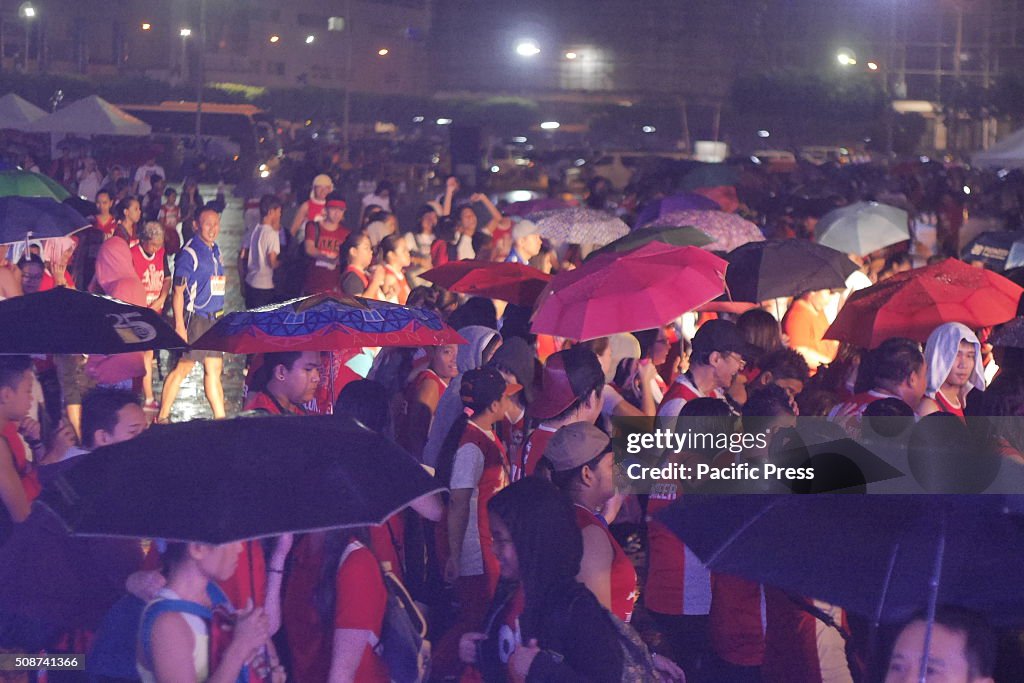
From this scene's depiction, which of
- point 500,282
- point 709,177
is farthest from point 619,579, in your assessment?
point 709,177

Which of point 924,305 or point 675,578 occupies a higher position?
point 924,305

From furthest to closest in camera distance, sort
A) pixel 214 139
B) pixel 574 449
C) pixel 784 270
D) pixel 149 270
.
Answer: pixel 214 139
pixel 149 270
pixel 784 270
pixel 574 449

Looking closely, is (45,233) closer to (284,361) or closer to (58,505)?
(284,361)

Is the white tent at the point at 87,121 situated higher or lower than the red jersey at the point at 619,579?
higher

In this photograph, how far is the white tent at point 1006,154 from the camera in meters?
17.3

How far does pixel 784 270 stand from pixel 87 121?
18304 mm

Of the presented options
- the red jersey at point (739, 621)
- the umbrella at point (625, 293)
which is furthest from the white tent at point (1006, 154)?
the red jersey at point (739, 621)

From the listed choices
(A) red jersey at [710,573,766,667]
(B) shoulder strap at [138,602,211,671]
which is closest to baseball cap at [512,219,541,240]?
(A) red jersey at [710,573,766,667]

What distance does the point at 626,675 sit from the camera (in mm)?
3469

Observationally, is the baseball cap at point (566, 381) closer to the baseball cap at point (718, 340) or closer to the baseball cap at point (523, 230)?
the baseball cap at point (718, 340)

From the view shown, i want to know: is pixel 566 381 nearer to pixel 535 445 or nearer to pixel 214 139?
pixel 535 445

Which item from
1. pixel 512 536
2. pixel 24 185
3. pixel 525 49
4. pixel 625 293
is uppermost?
pixel 525 49

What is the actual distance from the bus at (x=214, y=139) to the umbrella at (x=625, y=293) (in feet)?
135

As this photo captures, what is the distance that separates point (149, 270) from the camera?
1108 centimetres
